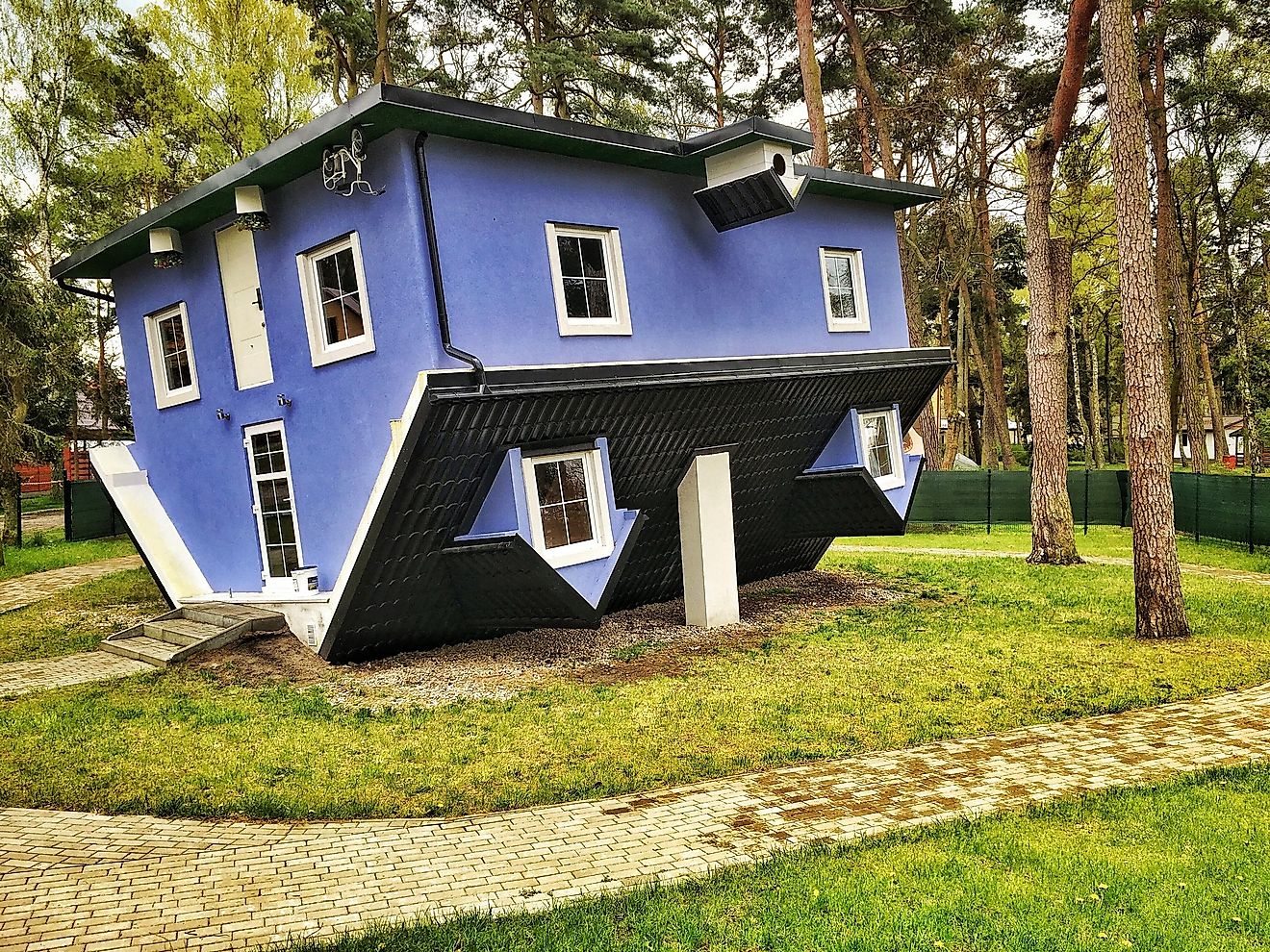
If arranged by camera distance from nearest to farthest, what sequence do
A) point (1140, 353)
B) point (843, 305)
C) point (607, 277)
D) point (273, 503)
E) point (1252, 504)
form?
point (607, 277) < point (1140, 353) < point (273, 503) < point (843, 305) < point (1252, 504)

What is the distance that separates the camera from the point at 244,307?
1167 centimetres

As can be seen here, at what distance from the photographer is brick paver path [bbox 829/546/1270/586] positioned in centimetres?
1675

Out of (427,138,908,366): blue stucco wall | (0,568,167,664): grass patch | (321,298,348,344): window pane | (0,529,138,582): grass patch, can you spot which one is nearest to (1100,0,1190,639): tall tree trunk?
(427,138,908,366): blue stucco wall

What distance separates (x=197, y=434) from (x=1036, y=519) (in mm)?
15308

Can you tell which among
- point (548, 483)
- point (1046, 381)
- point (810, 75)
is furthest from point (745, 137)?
point (1046, 381)

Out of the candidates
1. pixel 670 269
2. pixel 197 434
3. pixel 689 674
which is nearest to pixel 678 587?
A: pixel 689 674

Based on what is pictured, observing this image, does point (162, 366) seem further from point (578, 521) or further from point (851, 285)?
point (851, 285)

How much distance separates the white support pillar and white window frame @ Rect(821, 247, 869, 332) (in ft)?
8.78

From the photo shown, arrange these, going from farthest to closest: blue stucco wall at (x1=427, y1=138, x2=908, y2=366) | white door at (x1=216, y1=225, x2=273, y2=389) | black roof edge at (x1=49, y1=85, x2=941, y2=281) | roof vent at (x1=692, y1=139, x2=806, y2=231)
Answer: white door at (x1=216, y1=225, x2=273, y2=389)
roof vent at (x1=692, y1=139, x2=806, y2=231)
blue stucco wall at (x1=427, y1=138, x2=908, y2=366)
black roof edge at (x1=49, y1=85, x2=941, y2=281)

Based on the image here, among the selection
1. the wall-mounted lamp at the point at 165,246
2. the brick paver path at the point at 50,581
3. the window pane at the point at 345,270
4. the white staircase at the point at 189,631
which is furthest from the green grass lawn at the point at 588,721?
the brick paver path at the point at 50,581

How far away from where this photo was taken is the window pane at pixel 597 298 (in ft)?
34.7

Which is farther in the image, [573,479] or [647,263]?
[647,263]

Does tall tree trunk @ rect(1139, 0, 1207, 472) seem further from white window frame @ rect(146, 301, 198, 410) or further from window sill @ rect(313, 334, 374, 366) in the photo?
white window frame @ rect(146, 301, 198, 410)

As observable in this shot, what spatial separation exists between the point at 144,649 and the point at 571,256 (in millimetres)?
7265
